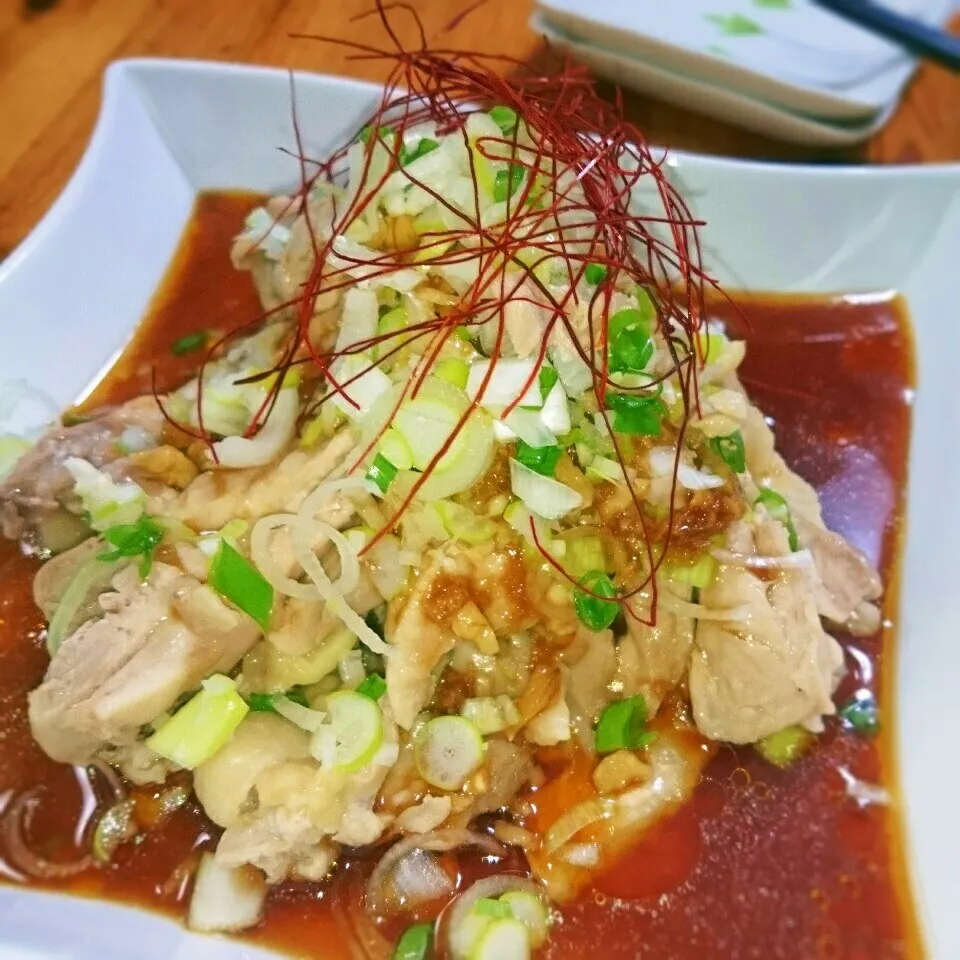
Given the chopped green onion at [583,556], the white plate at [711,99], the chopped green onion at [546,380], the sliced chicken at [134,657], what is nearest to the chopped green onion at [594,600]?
the chopped green onion at [583,556]

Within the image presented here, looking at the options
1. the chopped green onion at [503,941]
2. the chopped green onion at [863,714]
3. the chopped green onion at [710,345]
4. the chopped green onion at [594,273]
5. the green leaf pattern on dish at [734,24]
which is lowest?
the chopped green onion at [863,714]

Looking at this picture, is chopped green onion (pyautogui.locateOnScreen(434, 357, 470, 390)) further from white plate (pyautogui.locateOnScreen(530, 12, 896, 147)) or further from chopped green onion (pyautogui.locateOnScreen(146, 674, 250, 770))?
white plate (pyautogui.locateOnScreen(530, 12, 896, 147))

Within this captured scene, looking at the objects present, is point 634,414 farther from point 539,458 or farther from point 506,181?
point 506,181

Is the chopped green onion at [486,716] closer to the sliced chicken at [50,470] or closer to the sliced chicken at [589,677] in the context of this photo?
the sliced chicken at [589,677]

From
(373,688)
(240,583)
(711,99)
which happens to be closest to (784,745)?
(373,688)

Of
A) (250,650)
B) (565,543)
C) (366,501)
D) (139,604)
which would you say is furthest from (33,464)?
(565,543)
